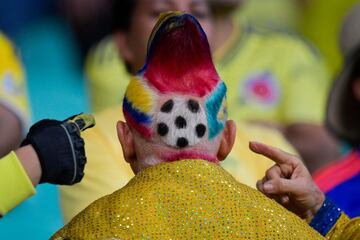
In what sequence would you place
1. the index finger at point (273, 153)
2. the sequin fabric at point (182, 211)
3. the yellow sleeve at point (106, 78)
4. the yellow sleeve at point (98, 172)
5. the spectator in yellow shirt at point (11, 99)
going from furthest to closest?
1. the yellow sleeve at point (106, 78)
2. the spectator in yellow shirt at point (11, 99)
3. the yellow sleeve at point (98, 172)
4. the index finger at point (273, 153)
5. the sequin fabric at point (182, 211)

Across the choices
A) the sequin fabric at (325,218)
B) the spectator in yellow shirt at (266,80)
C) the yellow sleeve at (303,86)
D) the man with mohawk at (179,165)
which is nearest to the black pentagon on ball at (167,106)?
the man with mohawk at (179,165)

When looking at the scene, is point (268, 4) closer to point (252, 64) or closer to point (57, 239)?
point (252, 64)

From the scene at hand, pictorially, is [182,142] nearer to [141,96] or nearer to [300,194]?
[141,96]

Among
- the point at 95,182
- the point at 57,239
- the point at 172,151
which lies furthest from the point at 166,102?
the point at 95,182

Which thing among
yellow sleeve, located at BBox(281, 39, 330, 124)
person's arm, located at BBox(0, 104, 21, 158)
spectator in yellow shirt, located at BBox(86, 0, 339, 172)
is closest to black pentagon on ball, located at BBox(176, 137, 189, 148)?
person's arm, located at BBox(0, 104, 21, 158)

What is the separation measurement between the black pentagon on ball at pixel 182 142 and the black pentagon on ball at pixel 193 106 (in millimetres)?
43

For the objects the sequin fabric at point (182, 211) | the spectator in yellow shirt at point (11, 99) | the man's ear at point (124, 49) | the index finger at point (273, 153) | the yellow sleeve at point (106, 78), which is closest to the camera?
the sequin fabric at point (182, 211)

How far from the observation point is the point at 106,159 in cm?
224

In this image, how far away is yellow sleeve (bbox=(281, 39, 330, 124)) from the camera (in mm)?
3371

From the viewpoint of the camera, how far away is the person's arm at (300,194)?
5.61ft

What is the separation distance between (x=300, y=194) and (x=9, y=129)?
0.98 metres

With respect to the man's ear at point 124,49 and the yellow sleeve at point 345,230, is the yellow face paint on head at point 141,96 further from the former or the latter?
the man's ear at point 124,49

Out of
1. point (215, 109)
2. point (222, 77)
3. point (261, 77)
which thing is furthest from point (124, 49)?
point (215, 109)

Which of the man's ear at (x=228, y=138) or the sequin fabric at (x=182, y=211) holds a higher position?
the man's ear at (x=228, y=138)
